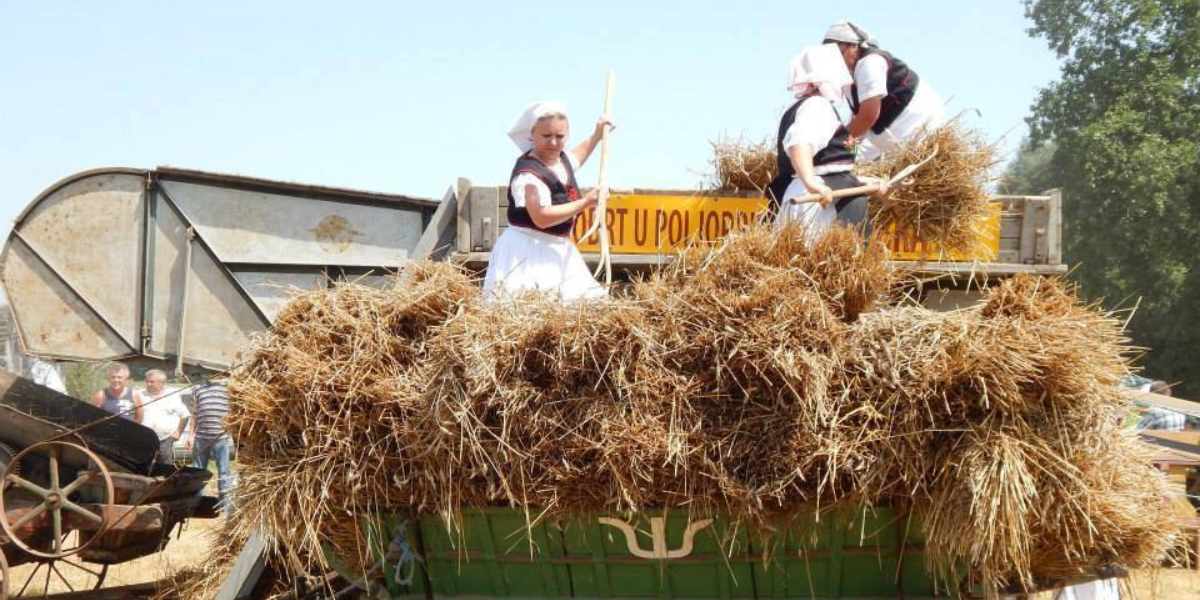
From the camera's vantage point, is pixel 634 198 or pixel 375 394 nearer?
pixel 375 394

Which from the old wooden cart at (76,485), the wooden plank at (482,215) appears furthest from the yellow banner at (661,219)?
the old wooden cart at (76,485)

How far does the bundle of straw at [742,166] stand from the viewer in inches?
Result: 216

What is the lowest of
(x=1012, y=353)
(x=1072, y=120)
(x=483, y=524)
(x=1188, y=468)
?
(x=1188, y=468)

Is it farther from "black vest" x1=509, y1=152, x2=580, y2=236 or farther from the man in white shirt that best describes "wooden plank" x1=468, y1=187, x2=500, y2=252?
the man in white shirt

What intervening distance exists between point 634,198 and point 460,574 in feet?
7.53

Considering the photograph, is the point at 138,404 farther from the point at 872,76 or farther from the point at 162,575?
the point at 872,76

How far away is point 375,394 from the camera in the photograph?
3.42 meters

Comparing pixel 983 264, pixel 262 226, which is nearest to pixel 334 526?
pixel 983 264

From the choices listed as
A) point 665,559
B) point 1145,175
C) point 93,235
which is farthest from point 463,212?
point 1145,175

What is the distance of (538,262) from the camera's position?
4.52m

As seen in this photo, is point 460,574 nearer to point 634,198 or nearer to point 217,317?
point 634,198

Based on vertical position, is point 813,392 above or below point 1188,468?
above

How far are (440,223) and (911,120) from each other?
7.94 ft

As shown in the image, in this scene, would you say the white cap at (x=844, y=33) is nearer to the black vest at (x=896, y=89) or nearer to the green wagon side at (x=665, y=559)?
the black vest at (x=896, y=89)
